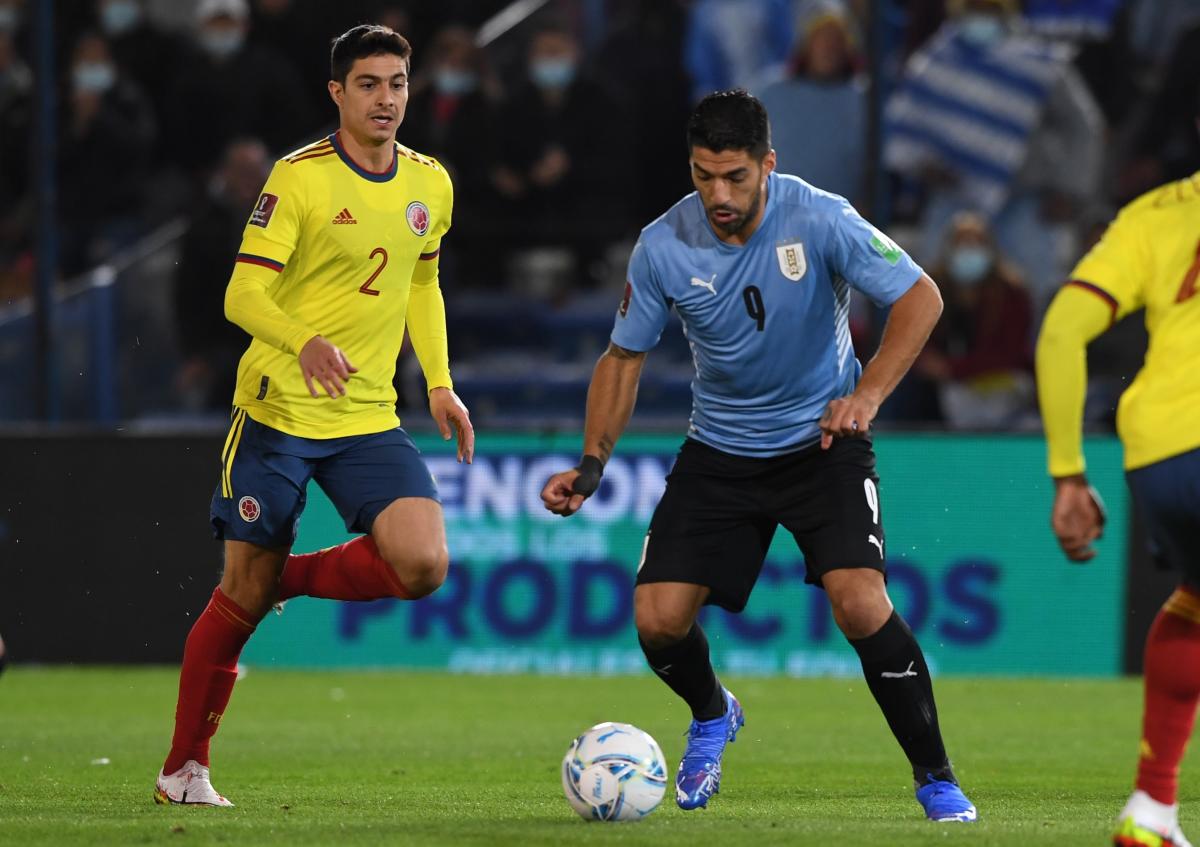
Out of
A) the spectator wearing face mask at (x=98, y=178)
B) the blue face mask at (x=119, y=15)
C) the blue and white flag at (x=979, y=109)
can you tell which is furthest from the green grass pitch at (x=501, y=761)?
the blue face mask at (x=119, y=15)

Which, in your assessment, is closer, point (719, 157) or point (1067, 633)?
point (719, 157)

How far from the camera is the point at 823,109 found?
1239 centimetres

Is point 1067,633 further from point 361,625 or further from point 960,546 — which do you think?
point 361,625

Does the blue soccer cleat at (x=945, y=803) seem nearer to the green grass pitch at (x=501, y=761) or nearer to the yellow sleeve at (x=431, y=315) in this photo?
the green grass pitch at (x=501, y=761)

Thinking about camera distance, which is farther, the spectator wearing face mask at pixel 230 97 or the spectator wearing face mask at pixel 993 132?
the spectator wearing face mask at pixel 230 97

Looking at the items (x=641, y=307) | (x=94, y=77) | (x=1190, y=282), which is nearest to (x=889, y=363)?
(x=641, y=307)

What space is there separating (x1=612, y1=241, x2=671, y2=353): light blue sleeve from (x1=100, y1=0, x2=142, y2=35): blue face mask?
9784 mm

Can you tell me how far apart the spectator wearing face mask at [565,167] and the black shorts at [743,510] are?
23.6 feet

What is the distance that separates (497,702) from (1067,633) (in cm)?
328

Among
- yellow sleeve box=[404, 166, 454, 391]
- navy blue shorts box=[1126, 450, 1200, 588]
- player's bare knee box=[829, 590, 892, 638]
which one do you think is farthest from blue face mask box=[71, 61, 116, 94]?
navy blue shorts box=[1126, 450, 1200, 588]

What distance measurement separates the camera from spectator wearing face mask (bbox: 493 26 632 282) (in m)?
13.7

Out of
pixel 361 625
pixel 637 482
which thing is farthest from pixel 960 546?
pixel 361 625

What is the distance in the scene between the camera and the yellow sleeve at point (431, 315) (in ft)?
23.2

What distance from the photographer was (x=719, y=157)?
242 inches
